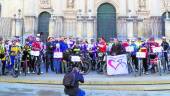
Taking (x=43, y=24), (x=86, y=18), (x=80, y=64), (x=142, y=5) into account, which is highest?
(x=142, y=5)

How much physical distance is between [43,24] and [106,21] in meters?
6.75

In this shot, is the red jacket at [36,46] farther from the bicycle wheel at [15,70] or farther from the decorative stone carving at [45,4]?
the decorative stone carving at [45,4]

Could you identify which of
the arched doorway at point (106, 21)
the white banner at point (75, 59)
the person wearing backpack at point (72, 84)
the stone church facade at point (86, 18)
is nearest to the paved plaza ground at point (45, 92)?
the person wearing backpack at point (72, 84)

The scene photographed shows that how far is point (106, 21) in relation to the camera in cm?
3966

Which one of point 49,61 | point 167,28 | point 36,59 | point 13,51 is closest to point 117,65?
point 49,61

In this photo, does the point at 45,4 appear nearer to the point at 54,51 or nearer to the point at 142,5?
the point at 142,5

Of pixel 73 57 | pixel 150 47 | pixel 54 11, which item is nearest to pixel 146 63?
pixel 150 47

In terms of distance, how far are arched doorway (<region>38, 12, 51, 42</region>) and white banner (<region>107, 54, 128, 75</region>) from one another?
18.6 meters

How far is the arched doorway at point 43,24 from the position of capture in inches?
1551

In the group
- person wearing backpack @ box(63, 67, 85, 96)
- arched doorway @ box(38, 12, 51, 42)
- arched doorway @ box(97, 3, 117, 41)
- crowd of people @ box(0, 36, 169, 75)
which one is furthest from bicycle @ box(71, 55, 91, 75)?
arched doorway @ box(38, 12, 51, 42)

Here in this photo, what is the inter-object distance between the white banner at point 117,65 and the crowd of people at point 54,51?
51 cm

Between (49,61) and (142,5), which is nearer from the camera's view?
(49,61)

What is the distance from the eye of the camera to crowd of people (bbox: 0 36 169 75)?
72.0ft

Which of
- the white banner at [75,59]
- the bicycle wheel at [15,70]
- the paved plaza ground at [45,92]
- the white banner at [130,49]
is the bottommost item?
the paved plaza ground at [45,92]
